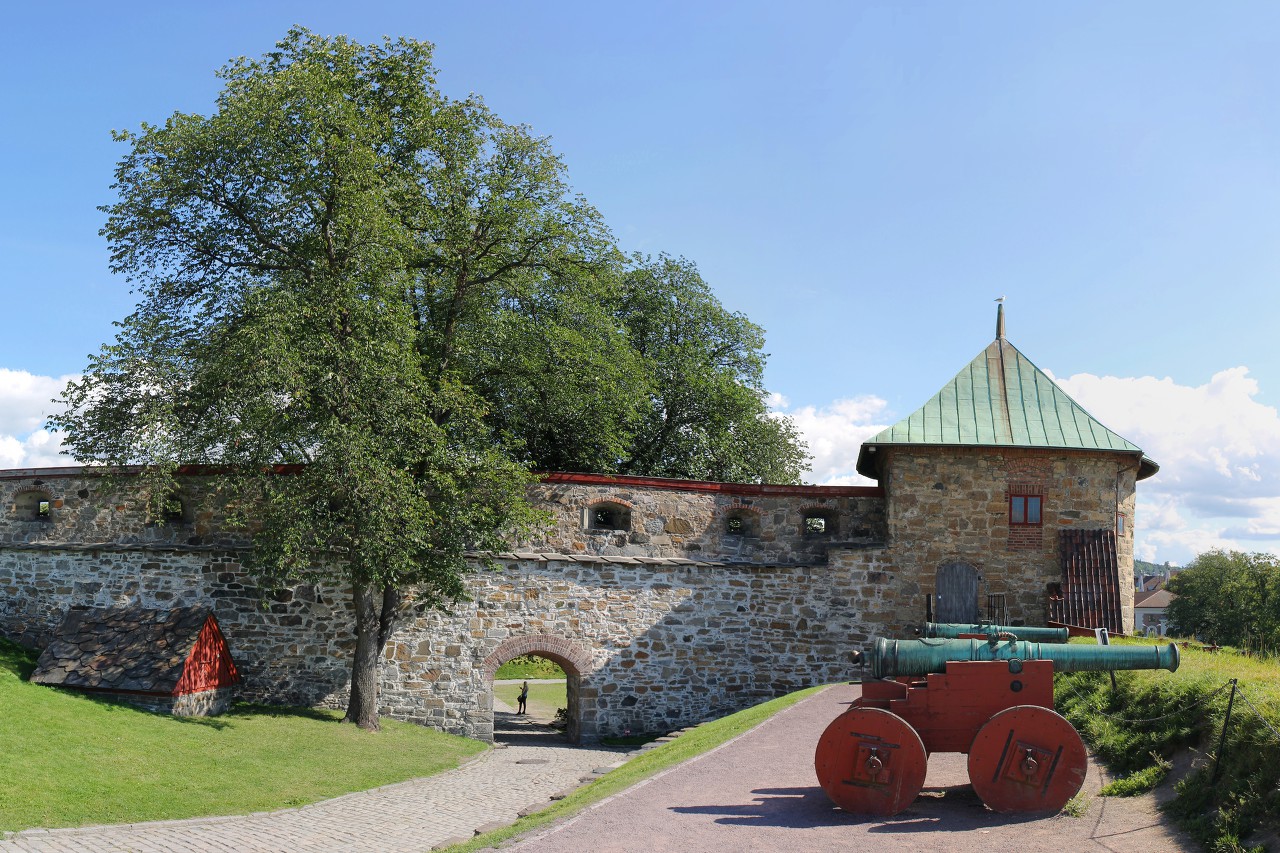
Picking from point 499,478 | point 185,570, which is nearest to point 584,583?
point 499,478

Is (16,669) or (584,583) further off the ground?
(584,583)

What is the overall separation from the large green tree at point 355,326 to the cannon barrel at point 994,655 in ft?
26.1

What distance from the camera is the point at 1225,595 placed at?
42.4 meters

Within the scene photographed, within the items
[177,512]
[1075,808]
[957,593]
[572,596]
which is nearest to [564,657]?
[572,596]

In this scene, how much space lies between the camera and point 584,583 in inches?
704

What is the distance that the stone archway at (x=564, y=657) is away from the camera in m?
17.4

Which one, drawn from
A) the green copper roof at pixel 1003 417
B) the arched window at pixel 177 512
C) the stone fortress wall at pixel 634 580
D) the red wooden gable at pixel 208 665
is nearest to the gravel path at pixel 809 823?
the stone fortress wall at pixel 634 580

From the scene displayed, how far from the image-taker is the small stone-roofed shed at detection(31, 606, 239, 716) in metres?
15.1

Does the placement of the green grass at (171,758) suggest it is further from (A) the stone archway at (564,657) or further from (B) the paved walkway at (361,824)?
(A) the stone archway at (564,657)

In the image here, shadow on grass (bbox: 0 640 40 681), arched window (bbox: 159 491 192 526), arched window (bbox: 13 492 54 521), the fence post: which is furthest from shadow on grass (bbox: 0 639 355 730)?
the fence post

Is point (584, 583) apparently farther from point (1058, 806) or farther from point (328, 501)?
point (1058, 806)

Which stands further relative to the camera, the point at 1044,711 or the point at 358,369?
the point at 358,369

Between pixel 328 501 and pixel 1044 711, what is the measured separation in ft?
34.2

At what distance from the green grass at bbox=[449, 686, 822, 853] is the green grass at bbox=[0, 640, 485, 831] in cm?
370
